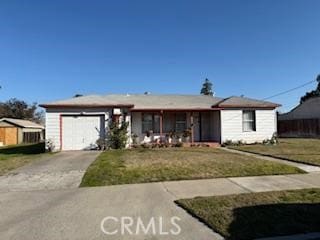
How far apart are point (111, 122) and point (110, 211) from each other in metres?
13.6

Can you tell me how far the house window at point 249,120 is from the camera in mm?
22734

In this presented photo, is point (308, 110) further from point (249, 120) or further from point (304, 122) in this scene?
point (249, 120)

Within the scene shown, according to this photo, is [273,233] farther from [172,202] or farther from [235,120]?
[235,120]

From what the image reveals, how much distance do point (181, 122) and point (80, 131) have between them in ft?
23.2

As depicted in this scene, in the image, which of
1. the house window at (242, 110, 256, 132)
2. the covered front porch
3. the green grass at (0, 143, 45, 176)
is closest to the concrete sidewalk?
the green grass at (0, 143, 45, 176)

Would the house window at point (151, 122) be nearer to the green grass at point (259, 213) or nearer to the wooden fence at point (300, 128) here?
the green grass at point (259, 213)

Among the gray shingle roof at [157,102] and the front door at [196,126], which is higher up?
the gray shingle roof at [157,102]

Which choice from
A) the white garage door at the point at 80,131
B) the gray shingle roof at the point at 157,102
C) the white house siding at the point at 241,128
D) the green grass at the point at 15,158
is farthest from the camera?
the white house siding at the point at 241,128

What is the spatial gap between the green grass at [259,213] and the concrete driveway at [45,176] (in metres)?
4.15

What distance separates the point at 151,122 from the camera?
73.2 ft

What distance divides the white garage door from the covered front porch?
2579 mm

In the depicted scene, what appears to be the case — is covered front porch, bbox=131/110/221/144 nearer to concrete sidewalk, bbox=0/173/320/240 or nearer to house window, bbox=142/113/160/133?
house window, bbox=142/113/160/133

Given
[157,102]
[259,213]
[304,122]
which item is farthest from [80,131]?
[304,122]

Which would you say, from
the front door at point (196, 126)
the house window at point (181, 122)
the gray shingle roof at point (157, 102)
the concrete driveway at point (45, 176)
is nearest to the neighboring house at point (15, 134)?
the gray shingle roof at point (157, 102)
